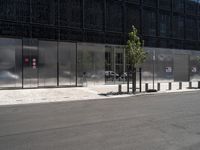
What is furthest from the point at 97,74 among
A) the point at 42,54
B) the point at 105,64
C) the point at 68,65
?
the point at 42,54

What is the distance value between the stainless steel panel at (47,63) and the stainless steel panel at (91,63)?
286cm

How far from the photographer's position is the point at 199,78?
4300cm

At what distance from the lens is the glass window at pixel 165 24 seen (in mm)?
37906

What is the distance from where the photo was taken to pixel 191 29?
1657 inches

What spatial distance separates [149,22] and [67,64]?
1313 cm

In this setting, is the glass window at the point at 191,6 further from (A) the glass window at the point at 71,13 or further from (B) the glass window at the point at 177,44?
(A) the glass window at the point at 71,13

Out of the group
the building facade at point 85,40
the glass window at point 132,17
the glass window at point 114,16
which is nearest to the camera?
the building facade at point 85,40

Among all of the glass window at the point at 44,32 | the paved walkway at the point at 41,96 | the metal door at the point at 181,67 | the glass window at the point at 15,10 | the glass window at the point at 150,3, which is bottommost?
the paved walkway at the point at 41,96

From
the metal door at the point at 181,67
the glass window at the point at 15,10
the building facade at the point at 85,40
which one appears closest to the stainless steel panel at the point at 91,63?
the building facade at the point at 85,40

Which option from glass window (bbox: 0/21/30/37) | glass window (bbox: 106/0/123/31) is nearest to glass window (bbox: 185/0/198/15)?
glass window (bbox: 106/0/123/31)

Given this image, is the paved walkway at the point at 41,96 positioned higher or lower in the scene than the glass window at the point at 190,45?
lower

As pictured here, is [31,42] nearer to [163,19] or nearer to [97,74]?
[97,74]

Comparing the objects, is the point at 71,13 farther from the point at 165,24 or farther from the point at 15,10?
the point at 165,24

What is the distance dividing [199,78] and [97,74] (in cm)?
1901
